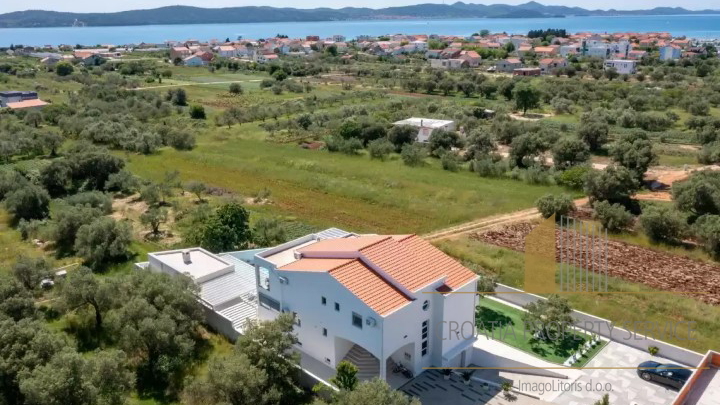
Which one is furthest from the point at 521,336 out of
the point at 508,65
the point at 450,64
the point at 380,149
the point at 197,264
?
the point at 450,64

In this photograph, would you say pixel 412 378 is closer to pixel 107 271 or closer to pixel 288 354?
pixel 288 354

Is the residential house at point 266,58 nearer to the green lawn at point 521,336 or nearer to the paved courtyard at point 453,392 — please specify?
the green lawn at point 521,336

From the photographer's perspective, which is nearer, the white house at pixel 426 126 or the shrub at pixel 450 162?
the shrub at pixel 450 162

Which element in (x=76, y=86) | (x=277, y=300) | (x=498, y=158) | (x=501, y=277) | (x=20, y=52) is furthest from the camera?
(x=20, y=52)

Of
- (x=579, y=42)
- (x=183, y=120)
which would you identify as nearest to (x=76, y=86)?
(x=183, y=120)

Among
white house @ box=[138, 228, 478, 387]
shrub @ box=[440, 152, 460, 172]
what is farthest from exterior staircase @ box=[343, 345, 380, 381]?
shrub @ box=[440, 152, 460, 172]

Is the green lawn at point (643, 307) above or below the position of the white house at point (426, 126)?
below

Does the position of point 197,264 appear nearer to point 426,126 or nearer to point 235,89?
point 426,126

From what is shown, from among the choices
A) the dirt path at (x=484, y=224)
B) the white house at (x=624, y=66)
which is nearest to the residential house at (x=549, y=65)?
the white house at (x=624, y=66)
